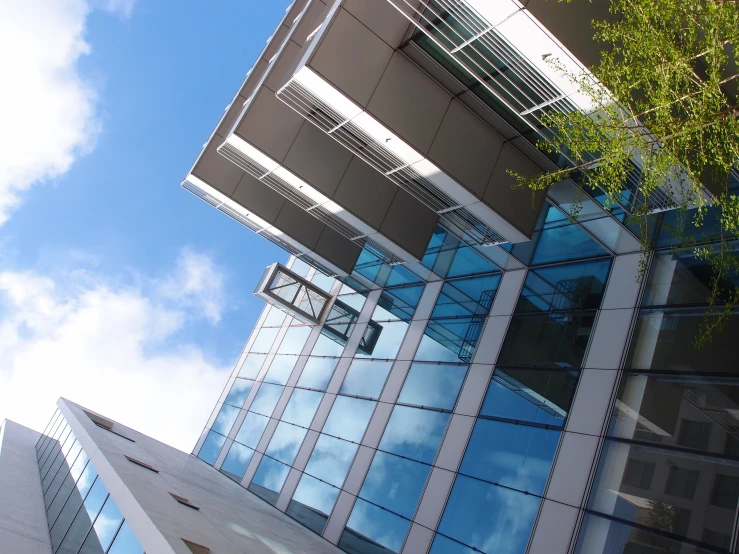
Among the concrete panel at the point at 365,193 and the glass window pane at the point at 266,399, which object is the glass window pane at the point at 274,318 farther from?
the concrete panel at the point at 365,193

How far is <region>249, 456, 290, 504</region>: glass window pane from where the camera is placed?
23.6m

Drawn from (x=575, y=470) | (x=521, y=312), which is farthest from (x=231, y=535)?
(x=521, y=312)

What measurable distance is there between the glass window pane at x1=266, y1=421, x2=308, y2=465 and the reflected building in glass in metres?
0.15

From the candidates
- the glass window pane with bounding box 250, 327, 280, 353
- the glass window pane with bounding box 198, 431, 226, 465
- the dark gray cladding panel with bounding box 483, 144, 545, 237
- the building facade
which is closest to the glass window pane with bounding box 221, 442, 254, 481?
the glass window pane with bounding box 198, 431, 226, 465

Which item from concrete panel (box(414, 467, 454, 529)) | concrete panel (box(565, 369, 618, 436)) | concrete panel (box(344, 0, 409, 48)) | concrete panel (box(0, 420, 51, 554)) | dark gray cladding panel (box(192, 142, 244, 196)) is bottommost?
concrete panel (box(0, 420, 51, 554))

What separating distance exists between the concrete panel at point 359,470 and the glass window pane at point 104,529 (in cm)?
929

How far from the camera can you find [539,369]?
15.4 metres

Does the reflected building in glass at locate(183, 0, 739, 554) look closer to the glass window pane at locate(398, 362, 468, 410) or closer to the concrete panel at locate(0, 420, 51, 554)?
the glass window pane at locate(398, 362, 468, 410)

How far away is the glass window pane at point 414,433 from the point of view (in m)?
17.4

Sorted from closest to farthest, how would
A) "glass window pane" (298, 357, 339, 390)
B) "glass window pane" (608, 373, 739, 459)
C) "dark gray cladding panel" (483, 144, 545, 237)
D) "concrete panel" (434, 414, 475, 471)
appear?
"glass window pane" (608, 373, 739, 459)
"concrete panel" (434, 414, 475, 471)
"dark gray cladding panel" (483, 144, 545, 237)
"glass window pane" (298, 357, 339, 390)

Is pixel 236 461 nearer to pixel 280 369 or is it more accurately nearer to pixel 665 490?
pixel 280 369

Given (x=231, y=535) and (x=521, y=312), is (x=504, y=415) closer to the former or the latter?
(x=521, y=312)

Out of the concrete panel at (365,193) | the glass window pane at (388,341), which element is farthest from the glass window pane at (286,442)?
the concrete panel at (365,193)

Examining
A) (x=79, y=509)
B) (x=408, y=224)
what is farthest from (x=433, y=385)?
(x=79, y=509)
